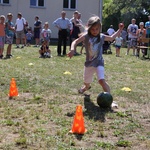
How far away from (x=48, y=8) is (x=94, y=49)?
2513 cm

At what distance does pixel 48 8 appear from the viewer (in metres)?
30.8

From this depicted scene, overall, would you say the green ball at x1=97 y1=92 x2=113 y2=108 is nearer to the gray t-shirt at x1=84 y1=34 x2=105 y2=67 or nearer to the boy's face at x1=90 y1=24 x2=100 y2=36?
the gray t-shirt at x1=84 y1=34 x2=105 y2=67

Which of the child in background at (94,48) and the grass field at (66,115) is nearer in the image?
the grass field at (66,115)

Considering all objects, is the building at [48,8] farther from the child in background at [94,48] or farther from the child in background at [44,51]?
the child in background at [94,48]

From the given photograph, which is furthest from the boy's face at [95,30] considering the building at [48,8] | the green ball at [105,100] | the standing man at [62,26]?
the building at [48,8]

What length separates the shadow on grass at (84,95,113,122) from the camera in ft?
18.4

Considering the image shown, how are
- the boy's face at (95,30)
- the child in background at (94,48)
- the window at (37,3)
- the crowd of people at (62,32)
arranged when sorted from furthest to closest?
the window at (37,3) < the crowd of people at (62,32) < the child in background at (94,48) < the boy's face at (95,30)

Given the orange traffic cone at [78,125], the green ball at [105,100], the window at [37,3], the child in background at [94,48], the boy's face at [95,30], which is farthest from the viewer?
the window at [37,3]

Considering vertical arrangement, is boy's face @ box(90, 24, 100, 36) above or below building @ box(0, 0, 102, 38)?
below

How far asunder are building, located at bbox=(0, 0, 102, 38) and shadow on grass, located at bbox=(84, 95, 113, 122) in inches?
918

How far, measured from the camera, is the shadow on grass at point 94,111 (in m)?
5.61

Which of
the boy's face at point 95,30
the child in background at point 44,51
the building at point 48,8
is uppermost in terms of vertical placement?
the building at point 48,8

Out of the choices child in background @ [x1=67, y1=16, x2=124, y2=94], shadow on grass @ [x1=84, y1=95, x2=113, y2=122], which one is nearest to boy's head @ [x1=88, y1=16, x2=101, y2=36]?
child in background @ [x1=67, y1=16, x2=124, y2=94]

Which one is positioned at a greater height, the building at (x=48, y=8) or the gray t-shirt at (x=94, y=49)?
the building at (x=48, y=8)
